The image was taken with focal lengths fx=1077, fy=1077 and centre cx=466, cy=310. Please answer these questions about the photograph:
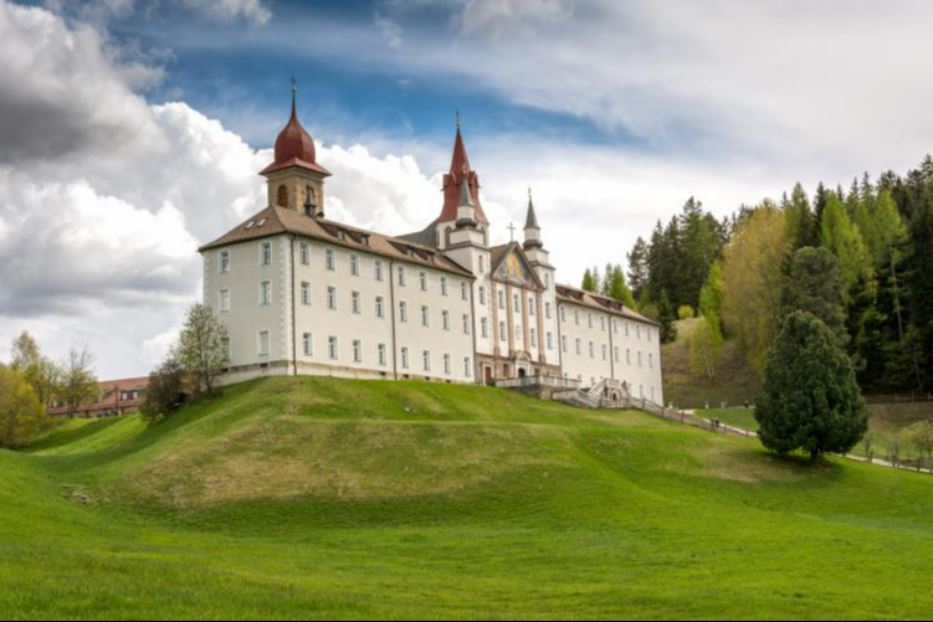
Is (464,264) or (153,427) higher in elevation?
(464,264)

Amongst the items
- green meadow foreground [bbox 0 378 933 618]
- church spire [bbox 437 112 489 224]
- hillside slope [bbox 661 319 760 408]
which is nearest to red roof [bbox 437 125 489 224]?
church spire [bbox 437 112 489 224]

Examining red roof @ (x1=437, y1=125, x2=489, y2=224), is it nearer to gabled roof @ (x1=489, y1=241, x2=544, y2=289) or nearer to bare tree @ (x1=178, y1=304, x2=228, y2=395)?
gabled roof @ (x1=489, y1=241, x2=544, y2=289)

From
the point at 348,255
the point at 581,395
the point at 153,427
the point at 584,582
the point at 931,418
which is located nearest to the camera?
the point at 584,582

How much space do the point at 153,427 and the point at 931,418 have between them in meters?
57.6

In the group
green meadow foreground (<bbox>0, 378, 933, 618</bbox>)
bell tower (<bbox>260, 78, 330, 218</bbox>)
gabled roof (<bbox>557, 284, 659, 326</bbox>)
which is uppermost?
bell tower (<bbox>260, 78, 330, 218</bbox>)

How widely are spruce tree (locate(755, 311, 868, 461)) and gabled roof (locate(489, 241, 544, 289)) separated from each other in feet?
95.3

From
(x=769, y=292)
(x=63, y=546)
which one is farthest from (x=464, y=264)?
(x=63, y=546)

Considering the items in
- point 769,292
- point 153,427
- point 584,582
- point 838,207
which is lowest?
point 584,582

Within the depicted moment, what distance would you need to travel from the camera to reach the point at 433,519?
4109 cm

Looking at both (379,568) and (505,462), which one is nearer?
(379,568)

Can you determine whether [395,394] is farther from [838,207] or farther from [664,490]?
[838,207]

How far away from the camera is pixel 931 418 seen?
271 ft

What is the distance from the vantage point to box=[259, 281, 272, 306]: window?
62.8 meters

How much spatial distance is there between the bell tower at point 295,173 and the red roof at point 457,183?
1097cm
